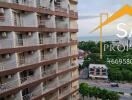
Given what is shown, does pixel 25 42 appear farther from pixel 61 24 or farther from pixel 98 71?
pixel 98 71

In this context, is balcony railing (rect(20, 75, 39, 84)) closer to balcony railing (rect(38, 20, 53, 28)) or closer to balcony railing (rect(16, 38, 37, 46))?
balcony railing (rect(16, 38, 37, 46))

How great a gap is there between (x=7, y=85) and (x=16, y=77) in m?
0.58

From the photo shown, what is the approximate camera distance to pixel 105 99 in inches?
1093

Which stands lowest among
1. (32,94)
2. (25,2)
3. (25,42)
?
(32,94)

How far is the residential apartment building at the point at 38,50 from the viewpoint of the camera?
10812mm

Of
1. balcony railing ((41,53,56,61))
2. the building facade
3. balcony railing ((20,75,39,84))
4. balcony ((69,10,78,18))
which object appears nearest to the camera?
balcony railing ((20,75,39,84))

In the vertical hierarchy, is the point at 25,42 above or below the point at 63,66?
above

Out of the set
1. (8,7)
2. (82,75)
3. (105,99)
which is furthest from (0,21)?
(82,75)

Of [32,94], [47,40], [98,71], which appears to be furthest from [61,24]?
[98,71]

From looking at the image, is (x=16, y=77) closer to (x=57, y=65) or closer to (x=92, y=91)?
(x=57, y=65)

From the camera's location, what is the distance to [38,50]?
42.0 feet

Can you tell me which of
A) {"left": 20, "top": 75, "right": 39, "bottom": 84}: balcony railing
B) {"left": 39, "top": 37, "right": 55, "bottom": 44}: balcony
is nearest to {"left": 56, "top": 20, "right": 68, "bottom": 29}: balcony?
{"left": 39, "top": 37, "right": 55, "bottom": 44}: balcony

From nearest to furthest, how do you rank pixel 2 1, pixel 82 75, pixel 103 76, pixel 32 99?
pixel 2 1 < pixel 32 99 < pixel 103 76 < pixel 82 75

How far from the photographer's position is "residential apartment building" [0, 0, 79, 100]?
10812 mm
